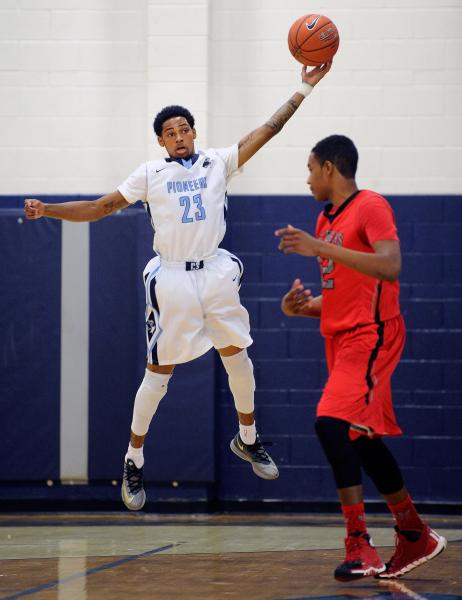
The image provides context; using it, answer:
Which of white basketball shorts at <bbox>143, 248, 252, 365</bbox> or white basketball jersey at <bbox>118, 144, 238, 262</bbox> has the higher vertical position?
white basketball jersey at <bbox>118, 144, 238, 262</bbox>

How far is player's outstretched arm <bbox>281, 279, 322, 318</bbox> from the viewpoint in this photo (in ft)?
16.3

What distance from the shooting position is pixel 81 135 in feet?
26.9

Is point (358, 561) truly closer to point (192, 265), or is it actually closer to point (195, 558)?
point (195, 558)

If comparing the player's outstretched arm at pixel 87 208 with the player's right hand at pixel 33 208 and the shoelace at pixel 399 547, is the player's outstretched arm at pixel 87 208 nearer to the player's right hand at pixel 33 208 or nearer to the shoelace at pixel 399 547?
the player's right hand at pixel 33 208

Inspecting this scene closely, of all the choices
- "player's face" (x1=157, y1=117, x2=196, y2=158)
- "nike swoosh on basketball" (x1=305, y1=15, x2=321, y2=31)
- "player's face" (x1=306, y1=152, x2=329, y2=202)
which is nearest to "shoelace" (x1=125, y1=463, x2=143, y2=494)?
"player's face" (x1=157, y1=117, x2=196, y2=158)

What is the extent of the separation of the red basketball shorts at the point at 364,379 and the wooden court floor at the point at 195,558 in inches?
28.6

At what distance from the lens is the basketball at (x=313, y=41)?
559 centimetres

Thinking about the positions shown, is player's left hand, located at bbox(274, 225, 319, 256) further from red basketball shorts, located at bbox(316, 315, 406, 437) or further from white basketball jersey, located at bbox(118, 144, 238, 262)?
white basketball jersey, located at bbox(118, 144, 238, 262)

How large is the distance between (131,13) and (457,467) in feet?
13.4

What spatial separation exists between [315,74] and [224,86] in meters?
2.50

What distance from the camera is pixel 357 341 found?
475cm

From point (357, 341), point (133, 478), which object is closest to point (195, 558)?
point (133, 478)

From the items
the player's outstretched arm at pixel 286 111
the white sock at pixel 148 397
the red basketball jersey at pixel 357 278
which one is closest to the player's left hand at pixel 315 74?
the player's outstretched arm at pixel 286 111

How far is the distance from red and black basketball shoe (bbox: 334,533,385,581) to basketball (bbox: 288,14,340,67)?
2426 mm
